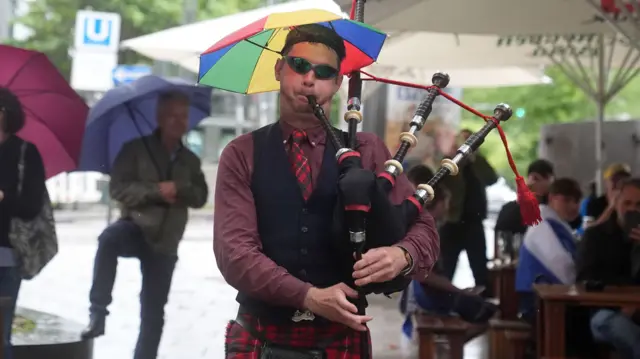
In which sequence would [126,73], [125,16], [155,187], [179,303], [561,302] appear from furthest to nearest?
[125,16], [126,73], [179,303], [155,187], [561,302]

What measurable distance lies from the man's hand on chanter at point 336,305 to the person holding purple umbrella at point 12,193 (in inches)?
118

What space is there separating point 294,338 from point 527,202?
0.77m

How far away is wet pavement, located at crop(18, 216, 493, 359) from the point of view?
7057 mm

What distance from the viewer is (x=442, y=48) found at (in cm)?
1142

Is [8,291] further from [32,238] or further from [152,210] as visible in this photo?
[152,210]

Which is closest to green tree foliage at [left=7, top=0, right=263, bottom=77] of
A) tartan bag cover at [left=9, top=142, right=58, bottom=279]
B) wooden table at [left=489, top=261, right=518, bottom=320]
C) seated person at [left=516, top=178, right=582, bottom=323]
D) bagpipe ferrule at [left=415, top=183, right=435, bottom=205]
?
wooden table at [left=489, top=261, right=518, bottom=320]

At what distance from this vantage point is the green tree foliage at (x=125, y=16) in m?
10.8

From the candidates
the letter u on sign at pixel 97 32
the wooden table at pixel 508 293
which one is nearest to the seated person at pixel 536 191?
the wooden table at pixel 508 293

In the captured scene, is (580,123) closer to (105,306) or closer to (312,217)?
(105,306)

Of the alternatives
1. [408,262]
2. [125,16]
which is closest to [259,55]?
[408,262]

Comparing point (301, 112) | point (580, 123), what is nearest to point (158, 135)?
point (301, 112)

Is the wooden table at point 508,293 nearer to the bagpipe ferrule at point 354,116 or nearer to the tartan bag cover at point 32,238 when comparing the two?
the tartan bag cover at point 32,238

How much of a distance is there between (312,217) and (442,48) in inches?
361

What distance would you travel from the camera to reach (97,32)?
9.89 meters
